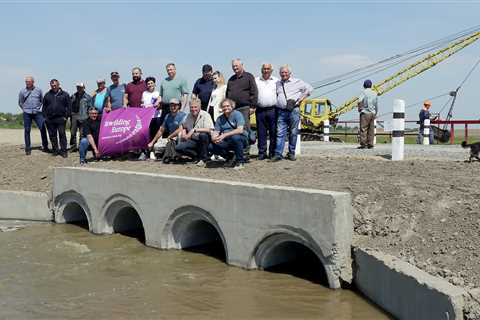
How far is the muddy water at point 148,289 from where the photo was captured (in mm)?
6613

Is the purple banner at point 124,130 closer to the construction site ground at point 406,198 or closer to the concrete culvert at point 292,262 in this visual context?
the construction site ground at point 406,198

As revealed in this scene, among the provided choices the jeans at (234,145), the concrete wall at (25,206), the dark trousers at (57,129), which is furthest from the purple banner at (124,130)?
the jeans at (234,145)

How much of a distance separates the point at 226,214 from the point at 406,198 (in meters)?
2.61

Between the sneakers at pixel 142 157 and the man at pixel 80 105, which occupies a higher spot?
the man at pixel 80 105

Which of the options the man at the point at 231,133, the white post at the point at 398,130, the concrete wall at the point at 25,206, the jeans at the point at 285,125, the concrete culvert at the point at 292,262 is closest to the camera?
the concrete culvert at the point at 292,262

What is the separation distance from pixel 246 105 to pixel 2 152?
874cm

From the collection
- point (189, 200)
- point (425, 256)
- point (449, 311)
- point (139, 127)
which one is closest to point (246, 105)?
point (189, 200)

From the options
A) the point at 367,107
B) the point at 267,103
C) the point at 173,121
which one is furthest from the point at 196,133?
the point at 367,107

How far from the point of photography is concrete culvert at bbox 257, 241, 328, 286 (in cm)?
815

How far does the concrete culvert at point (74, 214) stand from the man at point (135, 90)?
2.58 m

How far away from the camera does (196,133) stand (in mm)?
11055

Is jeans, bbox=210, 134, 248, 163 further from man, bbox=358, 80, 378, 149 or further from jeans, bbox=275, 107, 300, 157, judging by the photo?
man, bbox=358, 80, 378, 149

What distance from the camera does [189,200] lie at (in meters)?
9.22

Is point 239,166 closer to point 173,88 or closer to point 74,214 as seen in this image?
point 173,88
